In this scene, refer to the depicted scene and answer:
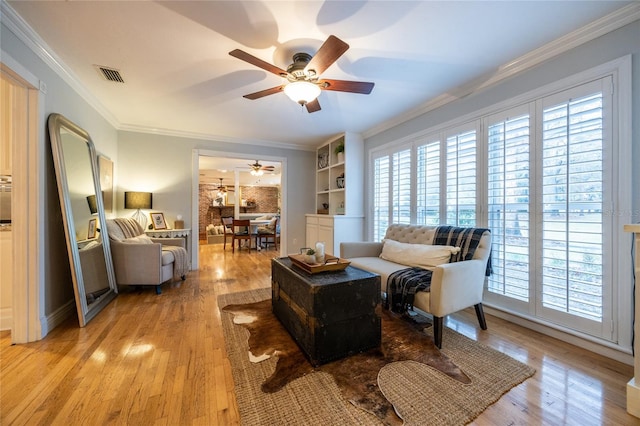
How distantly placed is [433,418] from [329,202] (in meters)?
3.85

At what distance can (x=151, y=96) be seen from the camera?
293cm

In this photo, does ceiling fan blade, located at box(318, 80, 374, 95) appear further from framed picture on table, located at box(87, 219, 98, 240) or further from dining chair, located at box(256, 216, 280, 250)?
dining chair, located at box(256, 216, 280, 250)

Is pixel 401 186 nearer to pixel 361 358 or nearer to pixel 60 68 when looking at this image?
pixel 361 358

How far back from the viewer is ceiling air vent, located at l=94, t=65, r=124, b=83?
2.35 metres

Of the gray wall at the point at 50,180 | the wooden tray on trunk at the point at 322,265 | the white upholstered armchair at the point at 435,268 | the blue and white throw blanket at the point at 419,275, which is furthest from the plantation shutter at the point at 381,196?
the gray wall at the point at 50,180

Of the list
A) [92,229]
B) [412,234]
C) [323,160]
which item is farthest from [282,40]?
[323,160]

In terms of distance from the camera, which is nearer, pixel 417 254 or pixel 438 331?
pixel 438 331

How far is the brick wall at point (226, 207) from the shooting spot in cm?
953

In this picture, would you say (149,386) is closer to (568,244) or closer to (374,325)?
(374,325)

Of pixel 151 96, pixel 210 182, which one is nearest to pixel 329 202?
pixel 151 96

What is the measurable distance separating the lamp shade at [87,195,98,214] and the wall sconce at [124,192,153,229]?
101 cm

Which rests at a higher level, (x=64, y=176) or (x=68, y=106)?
(x=68, y=106)

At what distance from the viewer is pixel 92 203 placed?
2752 mm

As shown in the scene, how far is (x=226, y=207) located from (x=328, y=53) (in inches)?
347
